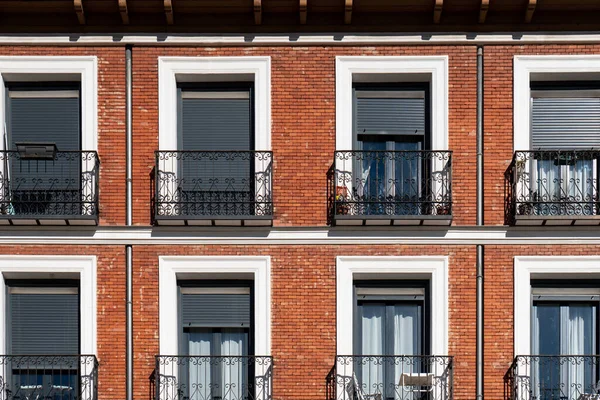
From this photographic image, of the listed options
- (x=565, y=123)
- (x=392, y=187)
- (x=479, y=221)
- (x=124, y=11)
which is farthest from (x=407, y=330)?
(x=124, y=11)

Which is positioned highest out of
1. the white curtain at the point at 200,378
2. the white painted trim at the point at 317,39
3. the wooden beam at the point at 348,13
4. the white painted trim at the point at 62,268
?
the wooden beam at the point at 348,13

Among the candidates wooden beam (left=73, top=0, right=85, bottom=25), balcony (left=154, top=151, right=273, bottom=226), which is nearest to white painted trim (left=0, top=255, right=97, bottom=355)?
balcony (left=154, top=151, right=273, bottom=226)

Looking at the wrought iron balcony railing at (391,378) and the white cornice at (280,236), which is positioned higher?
the white cornice at (280,236)

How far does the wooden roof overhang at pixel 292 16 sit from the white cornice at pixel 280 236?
333 cm

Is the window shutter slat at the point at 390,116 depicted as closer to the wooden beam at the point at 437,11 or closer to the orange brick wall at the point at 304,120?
the orange brick wall at the point at 304,120

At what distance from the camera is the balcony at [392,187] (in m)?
14.0

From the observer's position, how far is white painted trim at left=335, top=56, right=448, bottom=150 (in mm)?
14414

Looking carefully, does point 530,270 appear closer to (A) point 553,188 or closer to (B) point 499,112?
(A) point 553,188

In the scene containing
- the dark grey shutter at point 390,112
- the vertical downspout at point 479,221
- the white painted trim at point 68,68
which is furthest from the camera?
the dark grey shutter at point 390,112

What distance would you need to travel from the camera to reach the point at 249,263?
46.4 ft

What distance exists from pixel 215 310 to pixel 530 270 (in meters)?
5.11

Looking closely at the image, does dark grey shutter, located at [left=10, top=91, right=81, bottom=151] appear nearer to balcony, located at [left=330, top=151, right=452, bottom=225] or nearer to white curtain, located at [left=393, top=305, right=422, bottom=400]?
balcony, located at [left=330, top=151, right=452, bottom=225]

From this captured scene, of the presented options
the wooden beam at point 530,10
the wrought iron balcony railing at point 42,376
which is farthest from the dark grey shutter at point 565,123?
the wrought iron balcony railing at point 42,376

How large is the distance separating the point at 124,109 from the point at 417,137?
4879 millimetres
